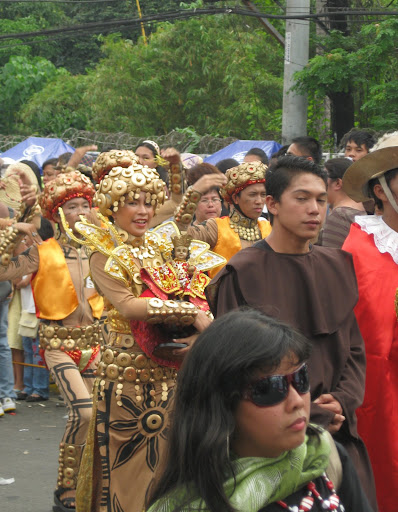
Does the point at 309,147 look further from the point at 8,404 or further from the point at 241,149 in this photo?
the point at 241,149

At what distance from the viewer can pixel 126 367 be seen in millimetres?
4777

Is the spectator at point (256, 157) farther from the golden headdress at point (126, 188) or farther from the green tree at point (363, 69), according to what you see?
the green tree at point (363, 69)

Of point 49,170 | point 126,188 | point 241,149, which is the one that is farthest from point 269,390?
point 241,149

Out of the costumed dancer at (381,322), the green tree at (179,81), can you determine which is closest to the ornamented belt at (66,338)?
the costumed dancer at (381,322)

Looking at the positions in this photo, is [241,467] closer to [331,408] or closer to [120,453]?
[331,408]

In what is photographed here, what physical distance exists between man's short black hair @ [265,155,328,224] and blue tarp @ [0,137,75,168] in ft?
44.1

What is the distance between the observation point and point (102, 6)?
4547 cm

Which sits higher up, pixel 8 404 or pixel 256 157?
pixel 256 157

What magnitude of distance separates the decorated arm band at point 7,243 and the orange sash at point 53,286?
40 cm

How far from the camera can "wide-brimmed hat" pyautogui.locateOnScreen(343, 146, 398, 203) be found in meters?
4.24

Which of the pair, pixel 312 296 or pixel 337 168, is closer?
pixel 312 296

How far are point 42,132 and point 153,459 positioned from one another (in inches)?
1184

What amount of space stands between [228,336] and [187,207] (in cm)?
365

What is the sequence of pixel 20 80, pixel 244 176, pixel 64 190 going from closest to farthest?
pixel 64 190
pixel 244 176
pixel 20 80
